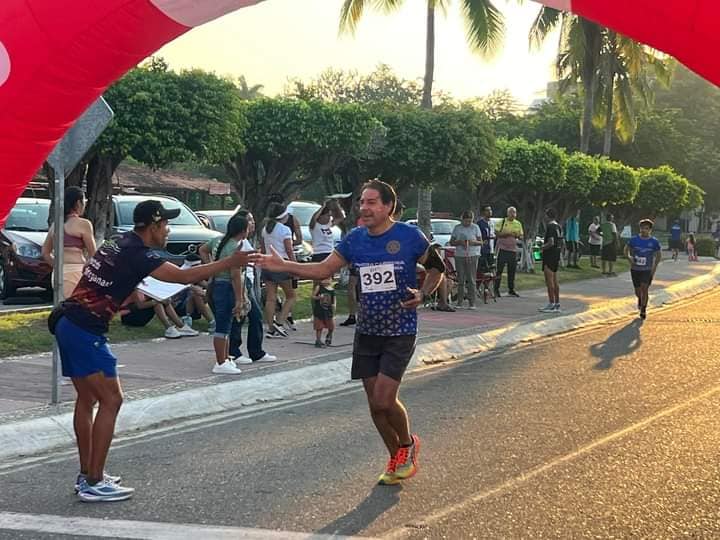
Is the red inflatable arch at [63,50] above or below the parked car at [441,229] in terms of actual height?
above

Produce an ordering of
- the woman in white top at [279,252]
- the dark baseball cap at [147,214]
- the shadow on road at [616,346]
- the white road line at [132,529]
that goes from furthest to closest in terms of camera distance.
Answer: the woman in white top at [279,252] < the shadow on road at [616,346] < the dark baseball cap at [147,214] < the white road line at [132,529]

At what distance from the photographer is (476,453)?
7.82 meters

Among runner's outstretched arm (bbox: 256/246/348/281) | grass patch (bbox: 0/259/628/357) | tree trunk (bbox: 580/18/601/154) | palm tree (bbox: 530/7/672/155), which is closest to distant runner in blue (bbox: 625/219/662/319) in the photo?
grass patch (bbox: 0/259/628/357)

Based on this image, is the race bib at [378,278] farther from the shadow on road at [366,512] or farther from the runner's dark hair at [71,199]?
the runner's dark hair at [71,199]

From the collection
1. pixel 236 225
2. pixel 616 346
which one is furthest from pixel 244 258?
pixel 616 346

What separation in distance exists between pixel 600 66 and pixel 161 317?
3035 cm

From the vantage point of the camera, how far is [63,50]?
238 inches

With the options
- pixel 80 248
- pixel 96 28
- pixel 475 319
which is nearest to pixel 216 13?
pixel 96 28

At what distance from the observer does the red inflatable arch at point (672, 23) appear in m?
4.72

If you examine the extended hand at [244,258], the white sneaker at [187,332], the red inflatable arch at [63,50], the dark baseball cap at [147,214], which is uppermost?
the red inflatable arch at [63,50]

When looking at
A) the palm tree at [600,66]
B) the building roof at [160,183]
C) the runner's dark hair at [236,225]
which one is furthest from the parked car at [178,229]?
the building roof at [160,183]

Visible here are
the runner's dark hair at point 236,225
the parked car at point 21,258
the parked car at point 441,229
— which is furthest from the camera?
the parked car at point 441,229

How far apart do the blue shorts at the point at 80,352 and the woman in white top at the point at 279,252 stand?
743 cm

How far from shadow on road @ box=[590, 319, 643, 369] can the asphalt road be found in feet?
5.78
